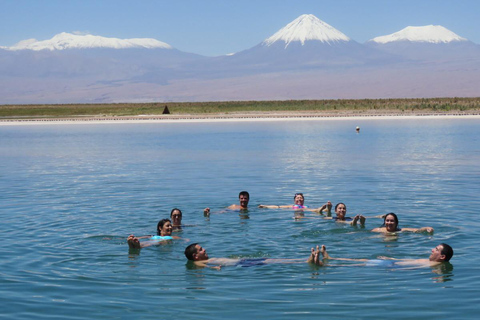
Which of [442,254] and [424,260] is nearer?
[442,254]

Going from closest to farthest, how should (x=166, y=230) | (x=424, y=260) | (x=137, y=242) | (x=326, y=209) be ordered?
(x=424, y=260) → (x=137, y=242) → (x=166, y=230) → (x=326, y=209)

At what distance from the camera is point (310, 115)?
107000 mm

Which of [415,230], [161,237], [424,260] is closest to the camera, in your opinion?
[424,260]

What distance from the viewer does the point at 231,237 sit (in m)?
18.3

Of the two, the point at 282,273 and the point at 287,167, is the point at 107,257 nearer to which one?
the point at 282,273

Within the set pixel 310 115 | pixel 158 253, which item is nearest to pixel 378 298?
pixel 158 253

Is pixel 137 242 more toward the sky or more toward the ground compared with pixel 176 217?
more toward the ground

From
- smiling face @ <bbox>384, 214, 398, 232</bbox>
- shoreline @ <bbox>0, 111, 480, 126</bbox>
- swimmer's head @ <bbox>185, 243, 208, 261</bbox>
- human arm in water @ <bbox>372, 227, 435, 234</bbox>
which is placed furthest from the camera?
shoreline @ <bbox>0, 111, 480, 126</bbox>

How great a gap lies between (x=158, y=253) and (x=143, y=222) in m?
4.58

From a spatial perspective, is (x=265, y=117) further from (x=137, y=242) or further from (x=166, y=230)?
(x=137, y=242)

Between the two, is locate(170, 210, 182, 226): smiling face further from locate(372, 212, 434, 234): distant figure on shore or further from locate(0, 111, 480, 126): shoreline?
locate(0, 111, 480, 126): shoreline

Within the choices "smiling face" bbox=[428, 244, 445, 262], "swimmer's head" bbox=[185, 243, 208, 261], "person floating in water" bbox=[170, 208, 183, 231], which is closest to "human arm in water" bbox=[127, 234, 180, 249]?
"person floating in water" bbox=[170, 208, 183, 231]

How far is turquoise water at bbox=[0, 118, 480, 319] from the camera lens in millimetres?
12398

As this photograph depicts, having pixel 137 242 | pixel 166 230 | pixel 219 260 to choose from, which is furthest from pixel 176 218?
pixel 219 260
